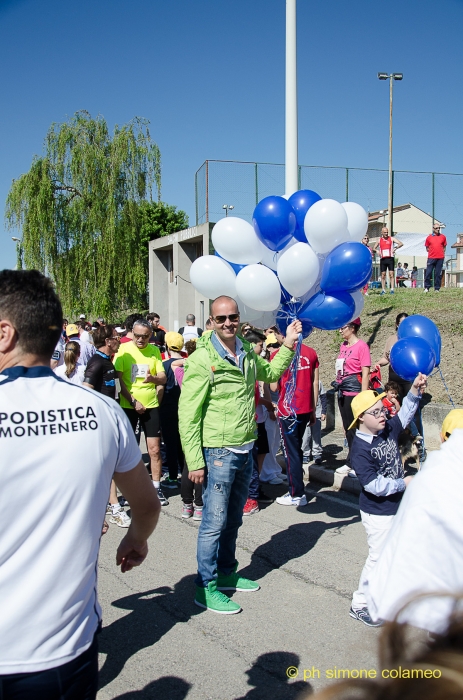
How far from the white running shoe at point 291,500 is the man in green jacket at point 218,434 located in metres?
2.21

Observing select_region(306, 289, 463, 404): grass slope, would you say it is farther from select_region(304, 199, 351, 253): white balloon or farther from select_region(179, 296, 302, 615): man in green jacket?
select_region(179, 296, 302, 615): man in green jacket

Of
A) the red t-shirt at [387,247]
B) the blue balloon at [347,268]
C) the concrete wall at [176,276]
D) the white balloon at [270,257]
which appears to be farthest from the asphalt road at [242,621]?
the concrete wall at [176,276]

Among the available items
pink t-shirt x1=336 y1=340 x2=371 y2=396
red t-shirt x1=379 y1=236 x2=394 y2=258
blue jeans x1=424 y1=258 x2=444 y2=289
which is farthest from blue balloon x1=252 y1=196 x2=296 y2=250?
blue jeans x1=424 y1=258 x2=444 y2=289

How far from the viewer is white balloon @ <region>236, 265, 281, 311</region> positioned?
4.70 metres

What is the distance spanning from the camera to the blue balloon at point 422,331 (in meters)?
4.98

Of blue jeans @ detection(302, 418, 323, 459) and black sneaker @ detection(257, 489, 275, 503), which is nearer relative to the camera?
black sneaker @ detection(257, 489, 275, 503)

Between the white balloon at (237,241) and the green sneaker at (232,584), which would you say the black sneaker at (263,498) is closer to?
the green sneaker at (232,584)

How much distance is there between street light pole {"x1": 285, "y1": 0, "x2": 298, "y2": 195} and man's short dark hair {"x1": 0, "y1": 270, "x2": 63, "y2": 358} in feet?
25.9

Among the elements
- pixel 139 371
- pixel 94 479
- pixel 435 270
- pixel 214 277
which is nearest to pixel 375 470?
pixel 214 277

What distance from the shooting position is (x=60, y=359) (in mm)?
6777

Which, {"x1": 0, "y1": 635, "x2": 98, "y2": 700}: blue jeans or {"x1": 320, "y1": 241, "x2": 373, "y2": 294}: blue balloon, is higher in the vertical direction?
{"x1": 320, "y1": 241, "x2": 373, "y2": 294}: blue balloon

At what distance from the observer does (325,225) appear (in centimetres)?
469

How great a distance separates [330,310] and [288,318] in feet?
1.63

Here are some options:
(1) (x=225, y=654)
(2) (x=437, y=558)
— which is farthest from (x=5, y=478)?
(1) (x=225, y=654)
